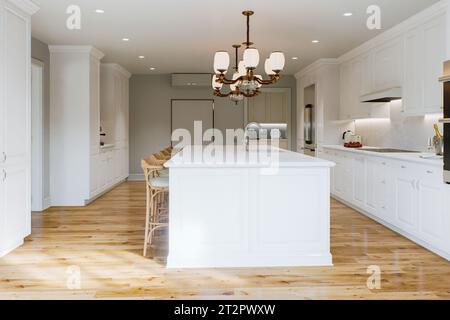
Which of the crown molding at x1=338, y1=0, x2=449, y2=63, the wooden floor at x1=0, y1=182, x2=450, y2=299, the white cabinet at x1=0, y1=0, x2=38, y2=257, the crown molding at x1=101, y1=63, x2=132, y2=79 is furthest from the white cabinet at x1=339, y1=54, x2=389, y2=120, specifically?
the white cabinet at x1=0, y1=0, x2=38, y2=257

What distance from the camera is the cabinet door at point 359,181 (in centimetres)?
581

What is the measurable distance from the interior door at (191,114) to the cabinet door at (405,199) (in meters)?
6.02

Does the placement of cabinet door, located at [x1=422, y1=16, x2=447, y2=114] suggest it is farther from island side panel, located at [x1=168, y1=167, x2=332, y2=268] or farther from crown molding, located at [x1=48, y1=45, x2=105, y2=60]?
crown molding, located at [x1=48, y1=45, x2=105, y2=60]

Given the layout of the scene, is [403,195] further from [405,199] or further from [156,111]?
[156,111]

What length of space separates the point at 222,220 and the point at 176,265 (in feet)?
1.77

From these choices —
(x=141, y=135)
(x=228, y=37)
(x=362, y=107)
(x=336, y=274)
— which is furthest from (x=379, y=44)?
(x=141, y=135)

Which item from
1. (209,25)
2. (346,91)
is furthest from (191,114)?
(209,25)

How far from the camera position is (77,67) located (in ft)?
21.9

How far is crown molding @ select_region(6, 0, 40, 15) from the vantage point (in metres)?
4.16

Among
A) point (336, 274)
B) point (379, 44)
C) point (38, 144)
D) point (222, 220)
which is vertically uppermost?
point (379, 44)

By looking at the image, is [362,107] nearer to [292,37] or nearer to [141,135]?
[292,37]

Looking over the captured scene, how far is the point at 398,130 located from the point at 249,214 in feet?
11.1

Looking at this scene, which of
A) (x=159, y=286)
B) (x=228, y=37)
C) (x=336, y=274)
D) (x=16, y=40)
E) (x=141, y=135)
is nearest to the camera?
(x=159, y=286)

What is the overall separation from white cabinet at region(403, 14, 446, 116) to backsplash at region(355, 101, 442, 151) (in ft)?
0.84
